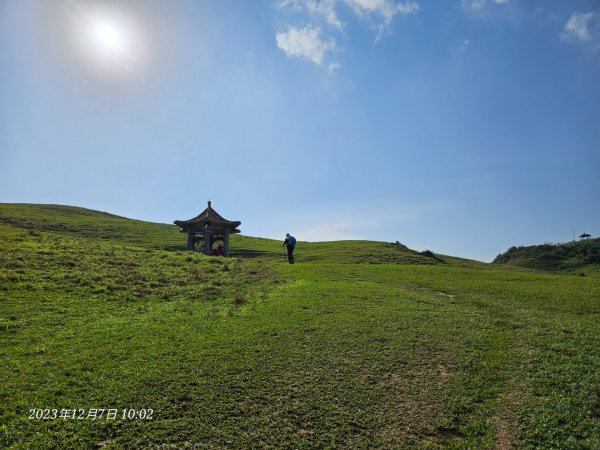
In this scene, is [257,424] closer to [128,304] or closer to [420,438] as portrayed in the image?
[420,438]

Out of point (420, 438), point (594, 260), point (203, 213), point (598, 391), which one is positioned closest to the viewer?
point (420, 438)

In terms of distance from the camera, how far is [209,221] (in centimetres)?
4234

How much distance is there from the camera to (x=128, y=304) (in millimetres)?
17281

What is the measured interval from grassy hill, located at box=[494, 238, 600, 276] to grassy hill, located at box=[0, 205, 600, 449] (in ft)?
225

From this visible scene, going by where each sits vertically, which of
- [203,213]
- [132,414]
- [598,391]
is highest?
[203,213]

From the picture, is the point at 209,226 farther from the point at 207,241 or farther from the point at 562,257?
the point at 562,257

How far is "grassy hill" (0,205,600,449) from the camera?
763 cm

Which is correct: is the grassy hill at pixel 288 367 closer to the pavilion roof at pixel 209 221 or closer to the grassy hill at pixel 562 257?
the pavilion roof at pixel 209 221

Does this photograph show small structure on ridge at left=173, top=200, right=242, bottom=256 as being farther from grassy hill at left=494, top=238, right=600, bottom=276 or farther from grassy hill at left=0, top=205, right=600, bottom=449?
grassy hill at left=494, top=238, right=600, bottom=276

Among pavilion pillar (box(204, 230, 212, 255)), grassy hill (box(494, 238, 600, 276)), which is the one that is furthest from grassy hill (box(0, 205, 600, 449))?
grassy hill (box(494, 238, 600, 276))

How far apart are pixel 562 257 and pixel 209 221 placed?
84759 mm

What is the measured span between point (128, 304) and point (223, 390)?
1012 cm

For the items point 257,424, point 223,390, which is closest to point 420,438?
point 257,424

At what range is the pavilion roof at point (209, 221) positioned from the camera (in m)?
42.5
